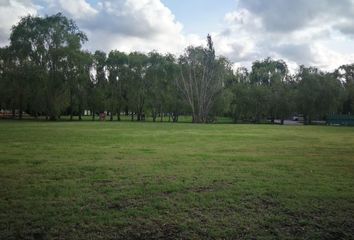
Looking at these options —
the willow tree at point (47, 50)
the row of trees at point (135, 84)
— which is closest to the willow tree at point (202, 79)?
the row of trees at point (135, 84)

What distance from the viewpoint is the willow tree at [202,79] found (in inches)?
2778

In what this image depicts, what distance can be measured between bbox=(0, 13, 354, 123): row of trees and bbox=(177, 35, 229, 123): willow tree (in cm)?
19

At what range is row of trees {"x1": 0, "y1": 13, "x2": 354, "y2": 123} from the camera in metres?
61.2

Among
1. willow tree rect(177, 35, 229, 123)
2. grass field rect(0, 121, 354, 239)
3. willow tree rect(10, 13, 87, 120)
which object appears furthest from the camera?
willow tree rect(177, 35, 229, 123)

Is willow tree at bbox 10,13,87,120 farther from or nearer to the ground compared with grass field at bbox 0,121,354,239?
farther from the ground

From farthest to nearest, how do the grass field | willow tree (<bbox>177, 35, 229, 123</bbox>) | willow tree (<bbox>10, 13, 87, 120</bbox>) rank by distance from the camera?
willow tree (<bbox>177, 35, 229, 123</bbox>)
willow tree (<bbox>10, 13, 87, 120</bbox>)
the grass field

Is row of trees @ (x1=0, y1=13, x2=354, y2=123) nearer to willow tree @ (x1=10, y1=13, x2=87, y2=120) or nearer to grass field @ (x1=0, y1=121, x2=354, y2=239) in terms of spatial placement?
willow tree @ (x1=10, y1=13, x2=87, y2=120)

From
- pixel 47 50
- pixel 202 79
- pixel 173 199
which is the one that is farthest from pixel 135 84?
pixel 173 199

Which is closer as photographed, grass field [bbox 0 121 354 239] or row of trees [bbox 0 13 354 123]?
grass field [bbox 0 121 354 239]

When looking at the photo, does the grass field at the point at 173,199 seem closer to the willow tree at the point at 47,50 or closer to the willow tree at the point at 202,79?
the willow tree at the point at 47,50

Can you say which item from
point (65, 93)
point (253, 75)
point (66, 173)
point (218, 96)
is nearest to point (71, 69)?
point (65, 93)

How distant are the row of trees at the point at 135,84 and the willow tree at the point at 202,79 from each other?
19cm

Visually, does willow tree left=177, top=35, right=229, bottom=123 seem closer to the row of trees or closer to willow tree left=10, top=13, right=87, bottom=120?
the row of trees

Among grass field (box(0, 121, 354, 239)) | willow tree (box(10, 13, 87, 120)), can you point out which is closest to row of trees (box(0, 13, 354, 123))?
willow tree (box(10, 13, 87, 120))
